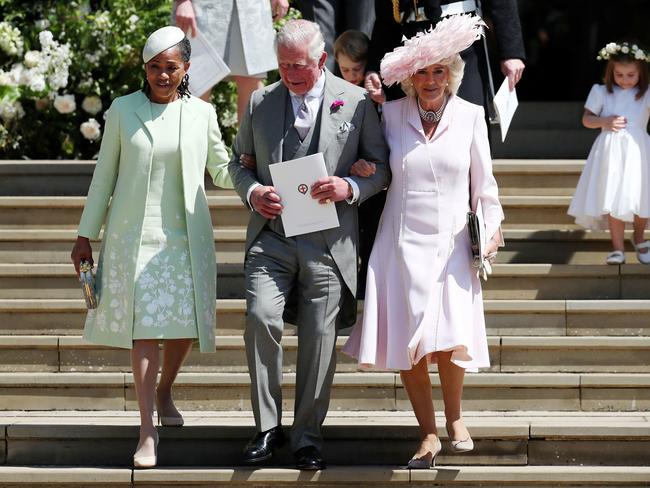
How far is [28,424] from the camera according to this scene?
6.58m

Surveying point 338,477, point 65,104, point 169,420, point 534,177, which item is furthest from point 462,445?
point 65,104

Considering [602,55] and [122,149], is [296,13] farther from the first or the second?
[122,149]

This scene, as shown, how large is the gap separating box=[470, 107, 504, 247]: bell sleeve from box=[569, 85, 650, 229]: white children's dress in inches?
80.4

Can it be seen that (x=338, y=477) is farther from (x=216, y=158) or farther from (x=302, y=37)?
(x=302, y=37)

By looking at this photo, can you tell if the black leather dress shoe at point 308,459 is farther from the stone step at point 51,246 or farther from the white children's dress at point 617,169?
the white children's dress at point 617,169

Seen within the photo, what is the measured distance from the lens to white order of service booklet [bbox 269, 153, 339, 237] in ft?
19.5

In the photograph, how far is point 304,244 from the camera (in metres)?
6.01

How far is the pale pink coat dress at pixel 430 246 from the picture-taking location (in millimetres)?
5934

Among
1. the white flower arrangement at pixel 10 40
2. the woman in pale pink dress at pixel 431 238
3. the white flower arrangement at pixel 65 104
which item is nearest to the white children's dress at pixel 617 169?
the woman in pale pink dress at pixel 431 238

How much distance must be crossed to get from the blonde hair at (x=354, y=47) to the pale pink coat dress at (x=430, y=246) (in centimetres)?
103

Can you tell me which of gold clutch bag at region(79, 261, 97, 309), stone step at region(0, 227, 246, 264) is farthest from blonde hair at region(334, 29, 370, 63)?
gold clutch bag at region(79, 261, 97, 309)

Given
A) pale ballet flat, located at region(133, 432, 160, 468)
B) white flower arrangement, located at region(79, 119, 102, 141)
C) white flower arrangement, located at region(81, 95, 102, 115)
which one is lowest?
pale ballet flat, located at region(133, 432, 160, 468)

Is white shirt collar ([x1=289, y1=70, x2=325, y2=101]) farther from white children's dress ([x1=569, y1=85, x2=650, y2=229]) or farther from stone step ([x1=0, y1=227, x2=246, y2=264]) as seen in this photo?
white children's dress ([x1=569, y1=85, x2=650, y2=229])

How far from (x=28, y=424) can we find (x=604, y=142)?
3.61m
